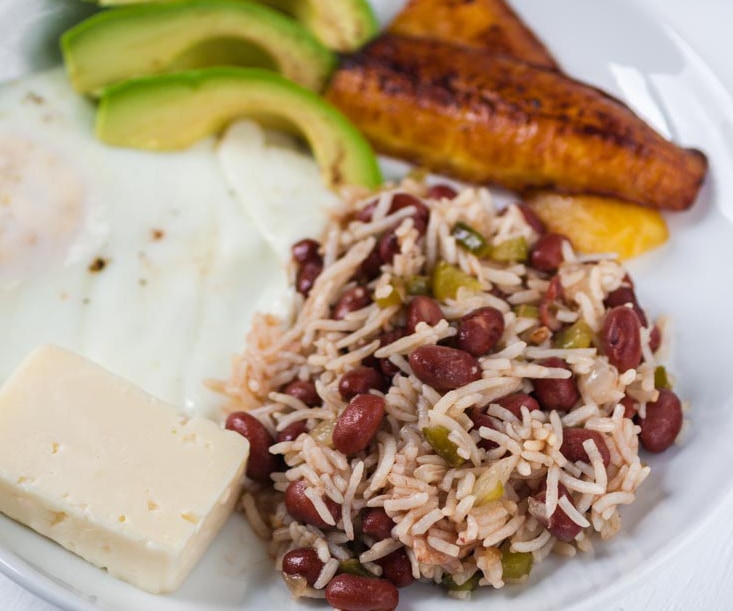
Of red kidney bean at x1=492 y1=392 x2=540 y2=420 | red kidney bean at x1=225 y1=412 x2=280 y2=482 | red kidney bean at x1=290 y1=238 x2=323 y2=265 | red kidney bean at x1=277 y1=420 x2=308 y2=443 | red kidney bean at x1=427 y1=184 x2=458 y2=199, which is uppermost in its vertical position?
red kidney bean at x1=492 y1=392 x2=540 y2=420

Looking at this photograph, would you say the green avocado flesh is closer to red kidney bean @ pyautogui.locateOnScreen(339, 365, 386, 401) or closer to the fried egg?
the fried egg

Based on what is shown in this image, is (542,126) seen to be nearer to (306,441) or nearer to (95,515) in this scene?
(306,441)

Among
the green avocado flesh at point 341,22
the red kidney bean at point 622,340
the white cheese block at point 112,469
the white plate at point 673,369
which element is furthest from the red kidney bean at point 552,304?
the green avocado flesh at point 341,22

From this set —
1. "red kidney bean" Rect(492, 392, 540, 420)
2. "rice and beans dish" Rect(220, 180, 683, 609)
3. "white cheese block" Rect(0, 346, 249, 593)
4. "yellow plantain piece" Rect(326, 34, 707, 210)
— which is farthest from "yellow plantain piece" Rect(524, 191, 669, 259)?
"white cheese block" Rect(0, 346, 249, 593)

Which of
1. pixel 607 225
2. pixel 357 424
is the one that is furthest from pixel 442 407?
pixel 607 225

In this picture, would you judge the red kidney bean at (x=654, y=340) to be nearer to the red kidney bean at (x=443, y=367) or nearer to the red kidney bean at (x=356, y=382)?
the red kidney bean at (x=443, y=367)

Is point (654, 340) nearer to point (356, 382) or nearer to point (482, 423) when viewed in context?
point (482, 423)
